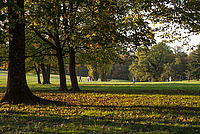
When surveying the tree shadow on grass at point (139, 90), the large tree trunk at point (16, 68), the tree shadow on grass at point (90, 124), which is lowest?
the tree shadow on grass at point (139, 90)

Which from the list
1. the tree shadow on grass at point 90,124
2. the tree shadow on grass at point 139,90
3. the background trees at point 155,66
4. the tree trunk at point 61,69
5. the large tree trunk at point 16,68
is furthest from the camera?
the background trees at point 155,66

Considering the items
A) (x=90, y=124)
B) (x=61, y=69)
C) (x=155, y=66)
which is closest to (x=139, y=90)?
(x=61, y=69)

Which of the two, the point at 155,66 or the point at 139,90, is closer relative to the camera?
the point at 139,90

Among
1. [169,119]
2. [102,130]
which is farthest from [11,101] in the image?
[169,119]

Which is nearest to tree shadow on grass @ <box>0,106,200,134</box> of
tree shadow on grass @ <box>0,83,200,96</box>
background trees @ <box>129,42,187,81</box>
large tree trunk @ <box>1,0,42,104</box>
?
large tree trunk @ <box>1,0,42,104</box>

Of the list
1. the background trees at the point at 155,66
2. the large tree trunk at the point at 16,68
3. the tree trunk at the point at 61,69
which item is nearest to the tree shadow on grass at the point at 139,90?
the tree trunk at the point at 61,69

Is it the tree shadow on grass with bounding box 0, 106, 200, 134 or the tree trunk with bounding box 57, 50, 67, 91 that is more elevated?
the tree trunk with bounding box 57, 50, 67, 91

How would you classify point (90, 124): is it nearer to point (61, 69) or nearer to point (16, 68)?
point (16, 68)

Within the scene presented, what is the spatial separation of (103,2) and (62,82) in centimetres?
1333

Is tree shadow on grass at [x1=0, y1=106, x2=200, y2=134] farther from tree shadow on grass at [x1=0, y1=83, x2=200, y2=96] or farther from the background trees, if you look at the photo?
the background trees

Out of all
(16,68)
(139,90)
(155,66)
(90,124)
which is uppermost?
(155,66)

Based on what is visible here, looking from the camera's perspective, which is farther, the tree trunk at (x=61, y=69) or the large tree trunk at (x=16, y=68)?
the tree trunk at (x=61, y=69)

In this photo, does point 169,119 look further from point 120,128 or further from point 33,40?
point 33,40

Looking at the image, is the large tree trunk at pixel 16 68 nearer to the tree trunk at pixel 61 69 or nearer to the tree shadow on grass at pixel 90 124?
the tree shadow on grass at pixel 90 124
